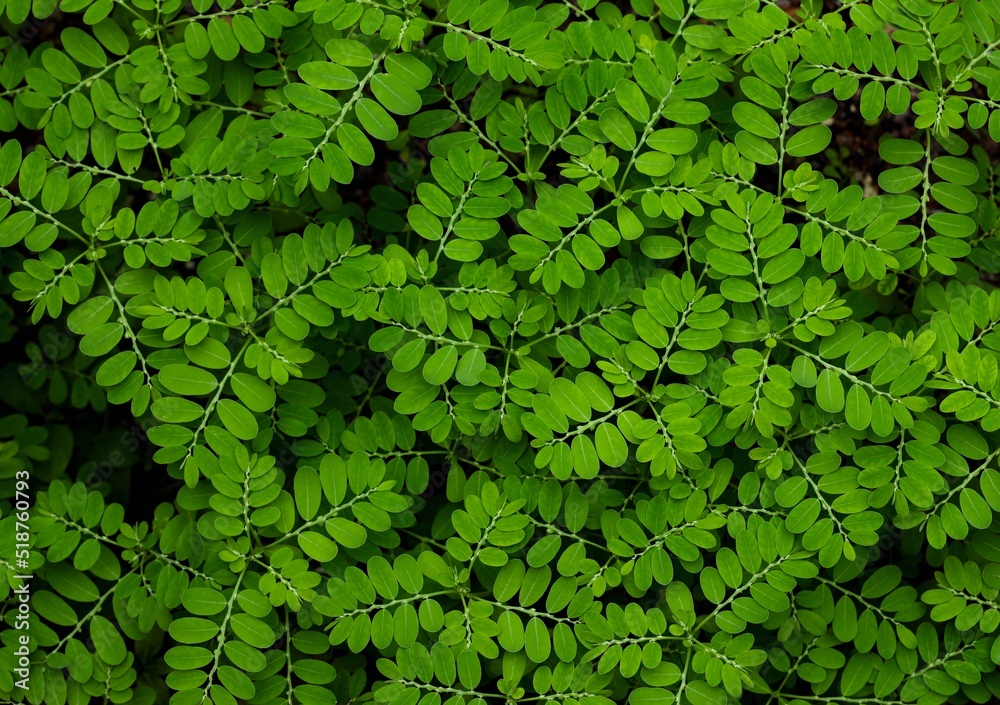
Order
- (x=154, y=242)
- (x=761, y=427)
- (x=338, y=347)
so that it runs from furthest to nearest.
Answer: (x=338, y=347)
(x=154, y=242)
(x=761, y=427)

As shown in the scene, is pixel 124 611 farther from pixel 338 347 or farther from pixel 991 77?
pixel 991 77

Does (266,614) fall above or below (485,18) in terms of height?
below

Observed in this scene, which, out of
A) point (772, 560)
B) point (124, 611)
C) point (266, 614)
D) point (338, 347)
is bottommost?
point (772, 560)

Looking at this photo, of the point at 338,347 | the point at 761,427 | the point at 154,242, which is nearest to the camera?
the point at 761,427

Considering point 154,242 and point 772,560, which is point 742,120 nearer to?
point 772,560

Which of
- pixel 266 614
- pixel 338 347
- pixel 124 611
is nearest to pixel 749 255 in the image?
pixel 338 347

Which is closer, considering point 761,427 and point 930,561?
point 761,427
